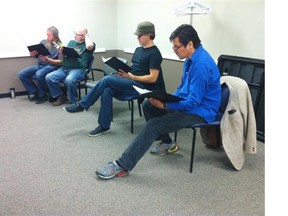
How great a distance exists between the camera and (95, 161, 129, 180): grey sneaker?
2.28m

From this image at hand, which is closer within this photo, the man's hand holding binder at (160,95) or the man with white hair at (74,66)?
the man's hand holding binder at (160,95)

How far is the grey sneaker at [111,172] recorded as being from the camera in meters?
2.28

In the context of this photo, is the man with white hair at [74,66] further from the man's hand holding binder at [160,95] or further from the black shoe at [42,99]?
the man's hand holding binder at [160,95]

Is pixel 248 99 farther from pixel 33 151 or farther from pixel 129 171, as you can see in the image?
pixel 33 151

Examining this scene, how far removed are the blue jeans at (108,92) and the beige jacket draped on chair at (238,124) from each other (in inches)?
41.6

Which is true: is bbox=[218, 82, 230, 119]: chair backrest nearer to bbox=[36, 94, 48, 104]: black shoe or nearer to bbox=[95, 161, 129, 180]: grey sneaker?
bbox=[95, 161, 129, 180]: grey sneaker

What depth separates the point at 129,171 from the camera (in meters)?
2.34

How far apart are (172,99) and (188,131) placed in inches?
45.7

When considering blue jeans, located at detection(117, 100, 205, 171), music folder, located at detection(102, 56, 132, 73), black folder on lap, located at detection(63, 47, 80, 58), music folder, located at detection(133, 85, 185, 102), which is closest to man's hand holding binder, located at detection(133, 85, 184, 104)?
music folder, located at detection(133, 85, 185, 102)

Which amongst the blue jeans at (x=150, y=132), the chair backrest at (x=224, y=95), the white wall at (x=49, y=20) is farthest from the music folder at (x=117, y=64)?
the white wall at (x=49, y=20)

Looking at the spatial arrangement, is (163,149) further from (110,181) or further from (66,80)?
(66,80)

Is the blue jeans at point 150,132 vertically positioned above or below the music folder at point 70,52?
below
